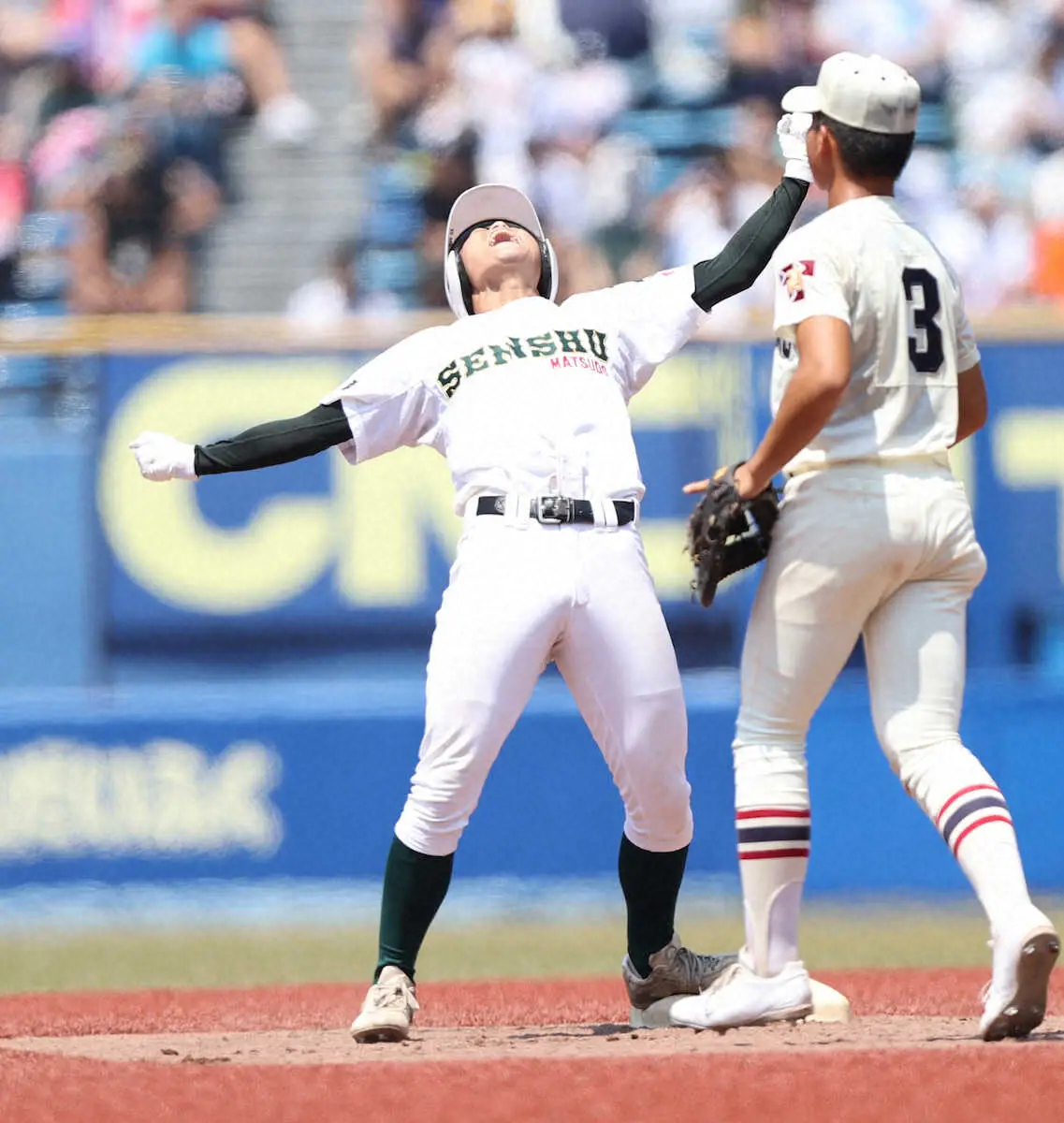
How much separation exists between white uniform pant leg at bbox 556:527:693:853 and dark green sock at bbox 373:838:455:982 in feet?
1.58

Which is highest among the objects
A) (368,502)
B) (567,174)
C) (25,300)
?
(567,174)

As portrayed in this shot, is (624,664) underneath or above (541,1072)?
above

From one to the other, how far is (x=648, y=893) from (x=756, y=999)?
509 mm

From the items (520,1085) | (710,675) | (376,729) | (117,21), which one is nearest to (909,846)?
(710,675)

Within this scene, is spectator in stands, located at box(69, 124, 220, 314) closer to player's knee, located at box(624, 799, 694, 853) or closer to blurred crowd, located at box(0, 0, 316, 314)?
blurred crowd, located at box(0, 0, 316, 314)

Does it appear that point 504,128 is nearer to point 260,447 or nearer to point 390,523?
point 390,523

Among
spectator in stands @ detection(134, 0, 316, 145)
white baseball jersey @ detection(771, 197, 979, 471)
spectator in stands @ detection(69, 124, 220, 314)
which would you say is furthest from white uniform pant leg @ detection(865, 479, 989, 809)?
spectator in stands @ detection(134, 0, 316, 145)

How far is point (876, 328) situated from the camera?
446 cm

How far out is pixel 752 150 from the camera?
11406 mm

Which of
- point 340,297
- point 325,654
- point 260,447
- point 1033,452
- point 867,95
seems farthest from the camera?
point 340,297

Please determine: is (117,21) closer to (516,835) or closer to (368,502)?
(368,502)

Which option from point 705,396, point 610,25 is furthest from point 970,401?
point 610,25

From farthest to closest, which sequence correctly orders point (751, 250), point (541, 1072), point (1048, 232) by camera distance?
1. point (1048, 232)
2. point (751, 250)
3. point (541, 1072)

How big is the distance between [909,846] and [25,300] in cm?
527
